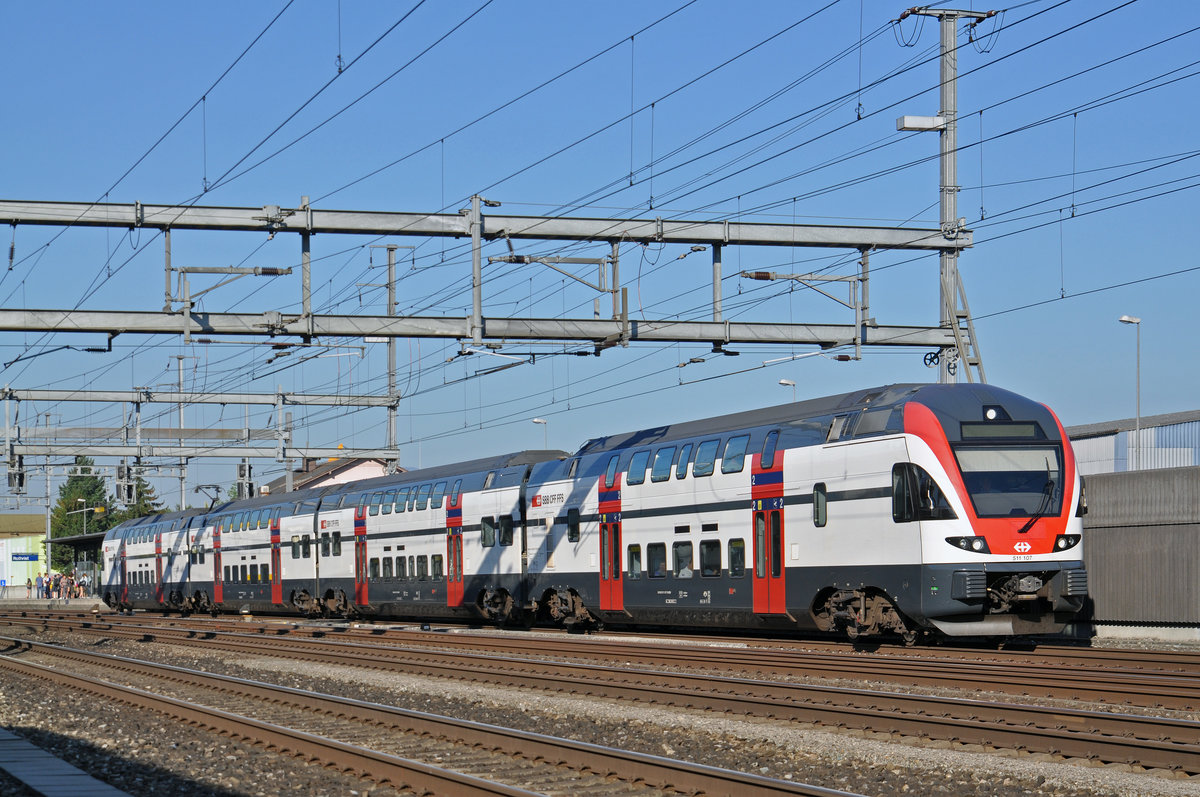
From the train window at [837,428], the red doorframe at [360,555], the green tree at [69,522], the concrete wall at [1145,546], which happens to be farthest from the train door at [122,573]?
the green tree at [69,522]

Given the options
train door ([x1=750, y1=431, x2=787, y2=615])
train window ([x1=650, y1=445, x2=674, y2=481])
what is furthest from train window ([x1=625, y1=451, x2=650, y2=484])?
train door ([x1=750, y1=431, x2=787, y2=615])

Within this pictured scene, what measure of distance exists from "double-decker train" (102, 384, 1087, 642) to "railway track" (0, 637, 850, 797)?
27.9ft

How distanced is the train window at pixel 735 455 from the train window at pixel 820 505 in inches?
83.0

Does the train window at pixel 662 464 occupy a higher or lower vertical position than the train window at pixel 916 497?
higher

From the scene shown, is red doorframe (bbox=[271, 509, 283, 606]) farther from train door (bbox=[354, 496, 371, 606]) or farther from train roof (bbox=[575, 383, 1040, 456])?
train roof (bbox=[575, 383, 1040, 456])

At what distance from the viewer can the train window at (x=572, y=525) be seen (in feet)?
94.5

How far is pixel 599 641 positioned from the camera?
25.3 metres

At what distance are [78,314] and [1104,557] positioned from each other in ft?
65.4

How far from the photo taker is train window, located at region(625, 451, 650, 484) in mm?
26609

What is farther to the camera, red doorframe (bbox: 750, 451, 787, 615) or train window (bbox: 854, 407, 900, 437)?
red doorframe (bbox: 750, 451, 787, 615)

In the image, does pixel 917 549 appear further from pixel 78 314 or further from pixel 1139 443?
pixel 1139 443

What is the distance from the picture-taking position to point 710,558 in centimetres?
2438

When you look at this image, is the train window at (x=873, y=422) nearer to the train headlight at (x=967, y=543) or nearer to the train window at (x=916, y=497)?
the train window at (x=916, y=497)

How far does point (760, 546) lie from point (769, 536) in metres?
0.32
